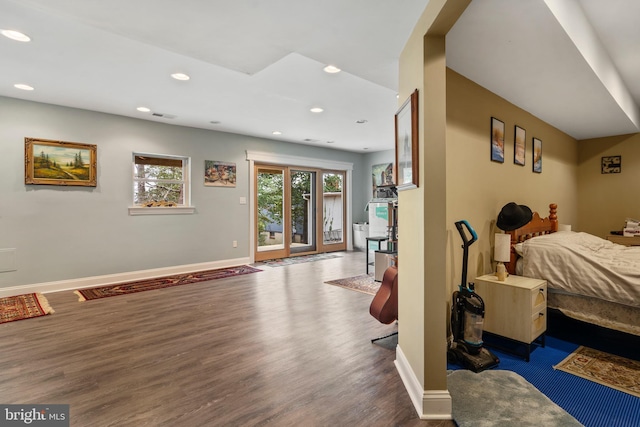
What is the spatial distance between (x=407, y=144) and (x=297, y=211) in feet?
17.7

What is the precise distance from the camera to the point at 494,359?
7.69 feet

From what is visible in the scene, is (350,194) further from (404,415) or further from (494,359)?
(404,415)

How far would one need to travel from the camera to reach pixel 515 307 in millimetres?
2500

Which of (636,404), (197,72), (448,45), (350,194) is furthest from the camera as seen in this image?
(350,194)

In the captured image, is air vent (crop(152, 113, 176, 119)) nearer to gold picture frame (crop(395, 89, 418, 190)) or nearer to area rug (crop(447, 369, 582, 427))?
gold picture frame (crop(395, 89, 418, 190))

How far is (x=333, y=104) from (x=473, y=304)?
310 centimetres

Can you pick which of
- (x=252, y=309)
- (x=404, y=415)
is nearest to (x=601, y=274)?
(x=404, y=415)

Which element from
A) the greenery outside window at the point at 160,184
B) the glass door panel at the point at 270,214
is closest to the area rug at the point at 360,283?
the glass door panel at the point at 270,214

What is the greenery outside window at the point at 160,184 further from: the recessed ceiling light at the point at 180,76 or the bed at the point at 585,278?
the bed at the point at 585,278

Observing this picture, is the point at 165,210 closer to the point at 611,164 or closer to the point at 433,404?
the point at 433,404

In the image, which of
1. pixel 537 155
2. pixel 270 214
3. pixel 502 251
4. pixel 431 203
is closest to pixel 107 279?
pixel 270 214

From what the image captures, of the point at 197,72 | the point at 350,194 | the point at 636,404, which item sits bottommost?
the point at 636,404

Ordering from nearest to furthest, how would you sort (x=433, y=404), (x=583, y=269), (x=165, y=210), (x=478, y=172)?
(x=433, y=404) < (x=583, y=269) < (x=478, y=172) < (x=165, y=210)

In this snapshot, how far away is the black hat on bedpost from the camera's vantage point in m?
2.79
